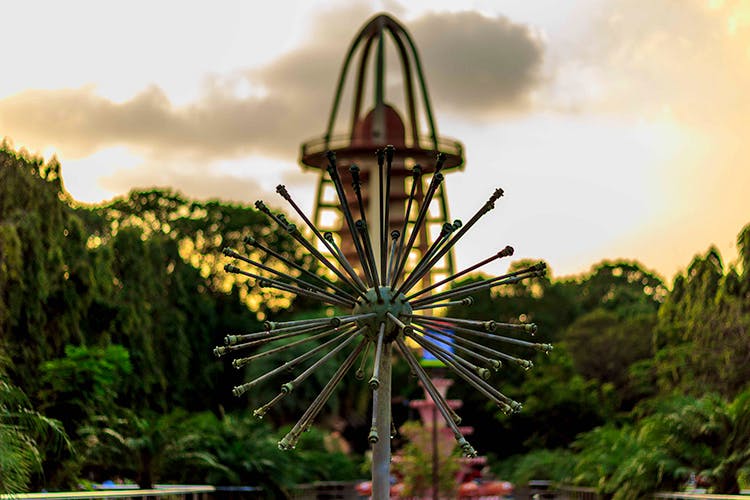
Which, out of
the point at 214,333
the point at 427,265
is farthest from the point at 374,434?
the point at 214,333

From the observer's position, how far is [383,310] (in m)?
10.0

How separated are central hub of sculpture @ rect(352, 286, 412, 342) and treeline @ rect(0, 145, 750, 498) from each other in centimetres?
600

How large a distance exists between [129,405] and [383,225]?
2411cm

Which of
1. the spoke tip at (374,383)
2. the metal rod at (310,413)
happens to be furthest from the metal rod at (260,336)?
the spoke tip at (374,383)

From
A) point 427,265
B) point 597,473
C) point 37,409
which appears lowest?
point 597,473

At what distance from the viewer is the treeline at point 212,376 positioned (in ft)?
67.8

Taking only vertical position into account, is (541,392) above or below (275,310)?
below

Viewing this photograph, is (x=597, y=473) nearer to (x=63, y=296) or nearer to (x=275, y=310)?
(x=63, y=296)

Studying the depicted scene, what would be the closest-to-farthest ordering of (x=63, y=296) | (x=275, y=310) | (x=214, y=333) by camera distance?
(x=63, y=296)
(x=214, y=333)
(x=275, y=310)

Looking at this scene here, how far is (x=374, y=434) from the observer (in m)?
9.11

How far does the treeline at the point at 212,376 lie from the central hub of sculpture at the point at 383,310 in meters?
6.00

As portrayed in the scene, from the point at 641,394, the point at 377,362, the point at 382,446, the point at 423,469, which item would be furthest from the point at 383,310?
the point at 641,394

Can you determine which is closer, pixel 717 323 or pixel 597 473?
pixel 597 473

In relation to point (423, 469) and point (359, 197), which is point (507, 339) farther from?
point (423, 469)
